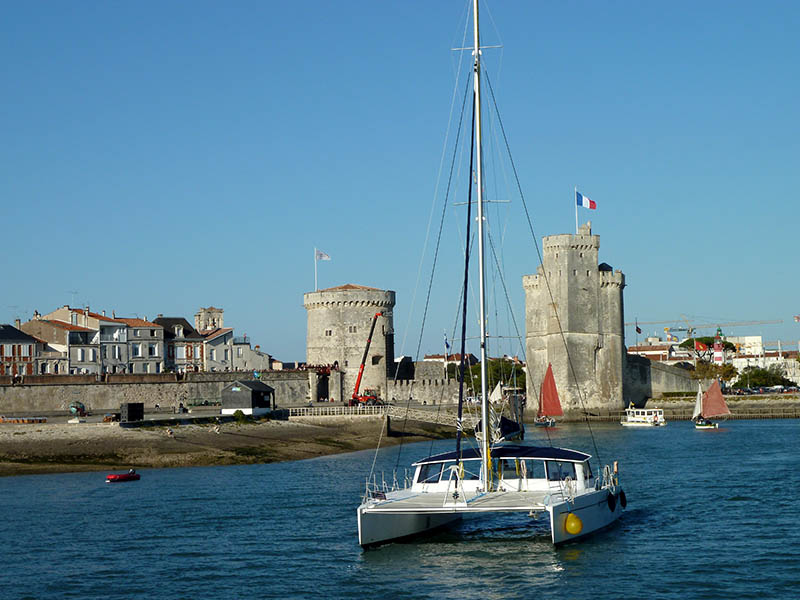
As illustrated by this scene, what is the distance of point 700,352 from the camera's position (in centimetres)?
16450

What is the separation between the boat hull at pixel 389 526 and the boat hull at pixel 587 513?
2543mm

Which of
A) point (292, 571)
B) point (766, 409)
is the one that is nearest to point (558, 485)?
point (292, 571)

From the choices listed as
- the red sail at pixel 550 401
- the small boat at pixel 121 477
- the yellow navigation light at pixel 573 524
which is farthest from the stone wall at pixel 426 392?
the yellow navigation light at pixel 573 524

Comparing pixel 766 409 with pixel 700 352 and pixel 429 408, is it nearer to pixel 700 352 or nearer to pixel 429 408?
pixel 429 408

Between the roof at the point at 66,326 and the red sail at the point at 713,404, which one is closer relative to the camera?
the red sail at the point at 713,404

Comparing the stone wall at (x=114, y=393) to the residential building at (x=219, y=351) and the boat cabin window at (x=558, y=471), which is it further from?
the boat cabin window at (x=558, y=471)

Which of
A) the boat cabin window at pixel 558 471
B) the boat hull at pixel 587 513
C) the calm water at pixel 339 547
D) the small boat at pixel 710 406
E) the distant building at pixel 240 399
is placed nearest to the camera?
the calm water at pixel 339 547

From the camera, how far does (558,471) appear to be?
93.6 ft

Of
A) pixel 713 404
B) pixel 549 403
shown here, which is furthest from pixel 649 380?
pixel 549 403

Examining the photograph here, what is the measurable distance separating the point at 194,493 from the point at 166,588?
1437 centimetres

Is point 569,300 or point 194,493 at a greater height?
point 569,300

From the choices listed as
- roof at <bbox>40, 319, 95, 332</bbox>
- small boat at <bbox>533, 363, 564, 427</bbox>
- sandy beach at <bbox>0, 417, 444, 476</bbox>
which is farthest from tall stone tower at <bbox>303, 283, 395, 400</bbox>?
sandy beach at <bbox>0, 417, 444, 476</bbox>

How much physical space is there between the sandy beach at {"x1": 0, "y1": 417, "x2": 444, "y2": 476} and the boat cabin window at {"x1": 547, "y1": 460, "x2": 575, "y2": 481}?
23.0 metres

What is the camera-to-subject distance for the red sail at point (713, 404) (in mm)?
78688
